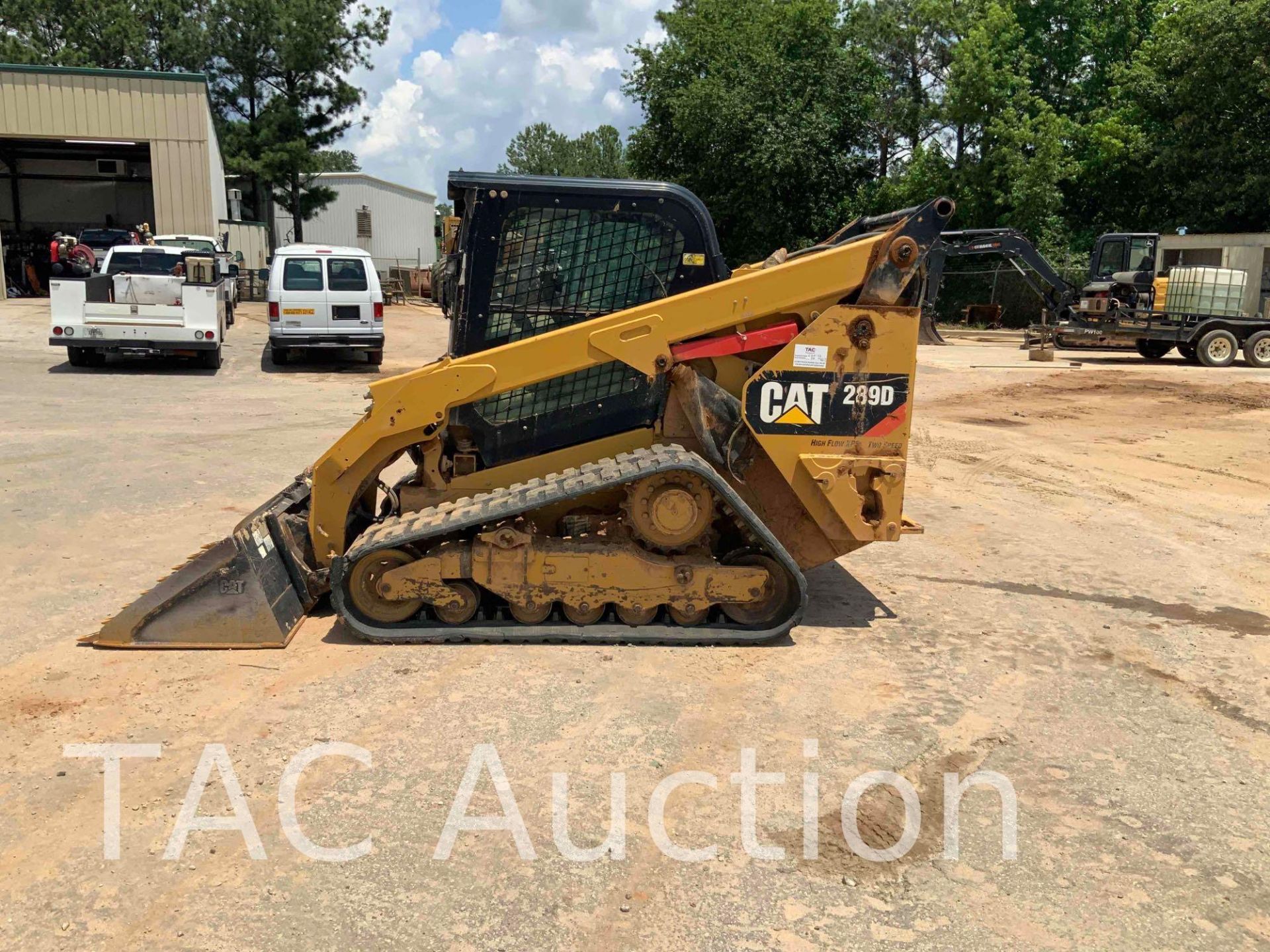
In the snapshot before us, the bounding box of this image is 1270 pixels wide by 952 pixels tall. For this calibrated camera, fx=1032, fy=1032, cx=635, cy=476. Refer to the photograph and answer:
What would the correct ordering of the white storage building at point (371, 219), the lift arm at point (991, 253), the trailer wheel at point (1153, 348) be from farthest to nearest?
the white storage building at point (371, 219) < the trailer wheel at point (1153, 348) < the lift arm at point (991, 253)

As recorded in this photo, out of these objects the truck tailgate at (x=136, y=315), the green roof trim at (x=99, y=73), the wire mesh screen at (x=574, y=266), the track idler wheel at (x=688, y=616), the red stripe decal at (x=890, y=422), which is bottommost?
the track idler wheel at (x=688, y=616)

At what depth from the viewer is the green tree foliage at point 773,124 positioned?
36938mm

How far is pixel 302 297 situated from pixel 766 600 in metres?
13.9

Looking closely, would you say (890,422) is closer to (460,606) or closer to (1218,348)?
(460,606)

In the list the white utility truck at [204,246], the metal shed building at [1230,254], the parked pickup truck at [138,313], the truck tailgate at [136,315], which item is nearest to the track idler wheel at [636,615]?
the parked pickup truck at [138,313]

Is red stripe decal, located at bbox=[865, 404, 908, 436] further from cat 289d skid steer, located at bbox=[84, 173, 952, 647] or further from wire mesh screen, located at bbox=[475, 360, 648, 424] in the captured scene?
wire mesh screen, located at bbox=[475, 360, 648, 424]

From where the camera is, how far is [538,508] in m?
5.37

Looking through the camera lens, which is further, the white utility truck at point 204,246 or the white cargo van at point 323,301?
the white utility truck at point 204,246

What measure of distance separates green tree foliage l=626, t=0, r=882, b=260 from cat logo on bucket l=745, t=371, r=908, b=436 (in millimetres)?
32537

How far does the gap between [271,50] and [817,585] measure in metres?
41.5

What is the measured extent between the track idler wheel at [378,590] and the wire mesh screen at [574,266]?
1366mm

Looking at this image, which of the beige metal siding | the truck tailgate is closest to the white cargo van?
the truck tailgate

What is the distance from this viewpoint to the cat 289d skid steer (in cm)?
535

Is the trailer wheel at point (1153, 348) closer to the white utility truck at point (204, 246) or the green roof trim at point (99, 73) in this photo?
the white utility truck at point (204, 246)
